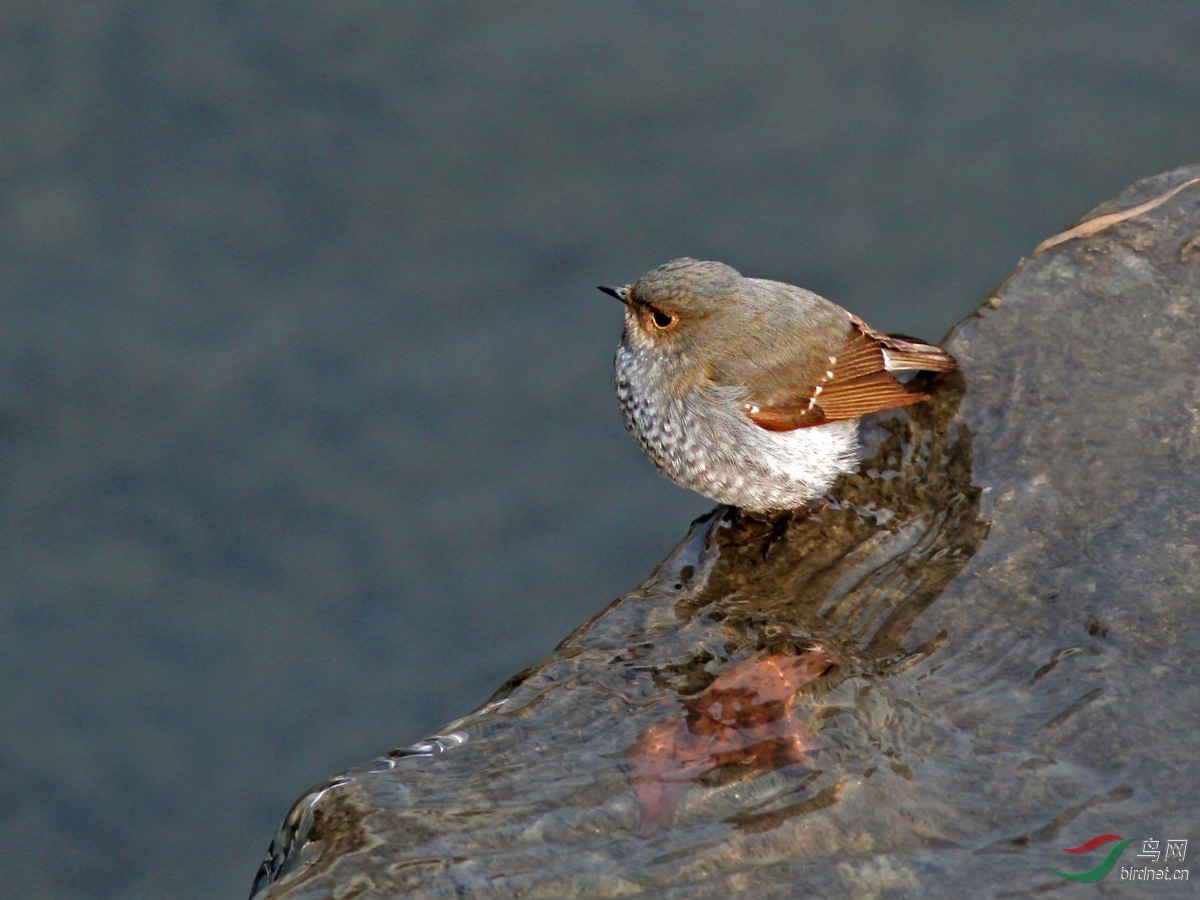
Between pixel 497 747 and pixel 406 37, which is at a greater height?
pixel 406 37

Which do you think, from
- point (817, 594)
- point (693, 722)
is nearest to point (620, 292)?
point (817, 594)

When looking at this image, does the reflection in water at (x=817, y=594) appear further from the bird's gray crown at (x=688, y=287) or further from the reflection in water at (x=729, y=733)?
the bird's gray crown at (x=688, y=287)

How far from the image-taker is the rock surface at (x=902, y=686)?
4156mm

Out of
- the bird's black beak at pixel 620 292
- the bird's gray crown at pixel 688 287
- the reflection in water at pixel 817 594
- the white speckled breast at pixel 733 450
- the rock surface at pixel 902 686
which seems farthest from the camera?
the bird's black beak at pixel 620 292

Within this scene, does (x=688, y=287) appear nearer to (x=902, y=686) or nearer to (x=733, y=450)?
(x=733, y=450)

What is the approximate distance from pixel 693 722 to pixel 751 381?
1.87 m

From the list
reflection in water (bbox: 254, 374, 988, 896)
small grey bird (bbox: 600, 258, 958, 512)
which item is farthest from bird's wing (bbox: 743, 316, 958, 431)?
reflection in water (bbox: 254, 374, 988, 896)

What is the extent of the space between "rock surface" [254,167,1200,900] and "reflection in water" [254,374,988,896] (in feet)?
0.03

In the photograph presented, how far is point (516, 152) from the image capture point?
9203 mm

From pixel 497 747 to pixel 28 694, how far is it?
369 centimetres

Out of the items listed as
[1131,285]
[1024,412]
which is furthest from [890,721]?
[1131,285]

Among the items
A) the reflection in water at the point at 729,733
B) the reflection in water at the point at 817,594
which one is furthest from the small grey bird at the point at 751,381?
the reflection in water at the point at 729,733

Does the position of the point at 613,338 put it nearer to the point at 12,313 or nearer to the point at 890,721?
the point at 12,313

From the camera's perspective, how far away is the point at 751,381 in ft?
20.0
